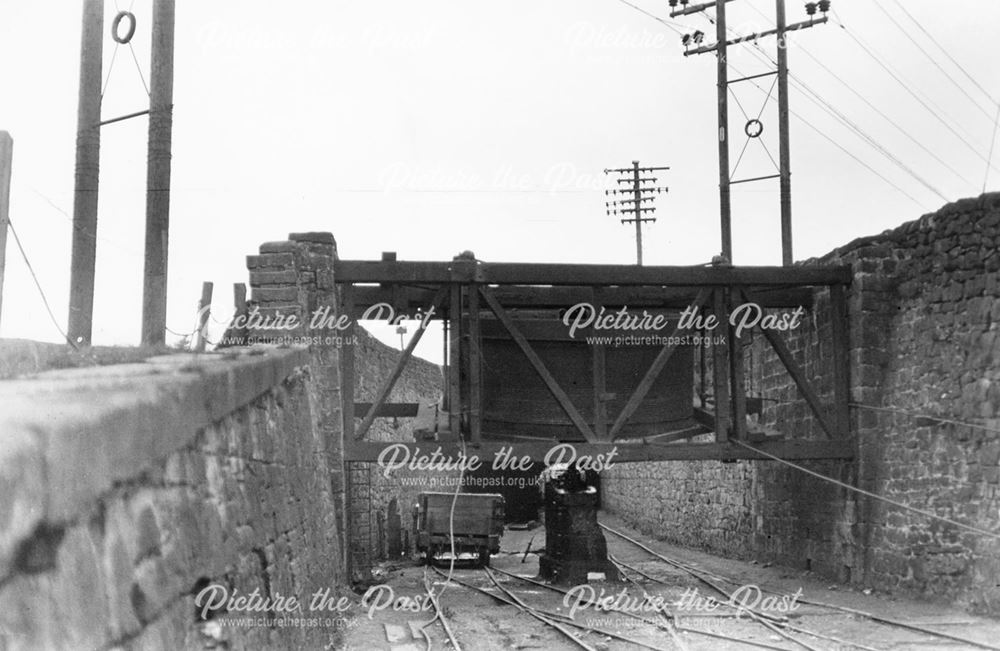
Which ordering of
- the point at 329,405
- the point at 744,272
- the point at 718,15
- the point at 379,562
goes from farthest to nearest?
the point at 718,15 → the point at 379,562 → the point at 744,272 → the point at 329,405

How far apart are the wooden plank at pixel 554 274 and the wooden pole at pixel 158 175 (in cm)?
224

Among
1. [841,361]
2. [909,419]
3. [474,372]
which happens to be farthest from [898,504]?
[474,372]

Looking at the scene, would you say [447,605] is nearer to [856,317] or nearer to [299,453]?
[299,453]

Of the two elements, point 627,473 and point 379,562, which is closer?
point 379,562

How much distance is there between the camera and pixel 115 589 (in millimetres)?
2990

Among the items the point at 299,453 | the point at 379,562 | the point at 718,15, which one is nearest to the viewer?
the point at 299,453

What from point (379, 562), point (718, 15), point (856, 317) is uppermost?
point (718, 15)

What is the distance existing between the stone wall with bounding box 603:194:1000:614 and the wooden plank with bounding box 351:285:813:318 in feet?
5.43

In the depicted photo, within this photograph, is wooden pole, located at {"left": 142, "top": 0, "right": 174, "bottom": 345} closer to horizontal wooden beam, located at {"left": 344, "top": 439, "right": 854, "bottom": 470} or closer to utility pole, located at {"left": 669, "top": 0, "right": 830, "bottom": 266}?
horizontal wooden beam, located at {"left": 344, "top": 439, "right": 854, "bottom": 470}

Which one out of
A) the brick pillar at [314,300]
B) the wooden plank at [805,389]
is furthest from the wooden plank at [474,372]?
the wooden plank at [805,389]

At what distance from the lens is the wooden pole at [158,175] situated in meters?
12.2

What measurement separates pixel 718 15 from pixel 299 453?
18.7 metres

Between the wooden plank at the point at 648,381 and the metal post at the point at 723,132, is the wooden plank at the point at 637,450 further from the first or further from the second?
the metal post at the point at 723,132

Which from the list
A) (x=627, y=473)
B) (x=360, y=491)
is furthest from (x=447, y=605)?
(x=627, y=473)
